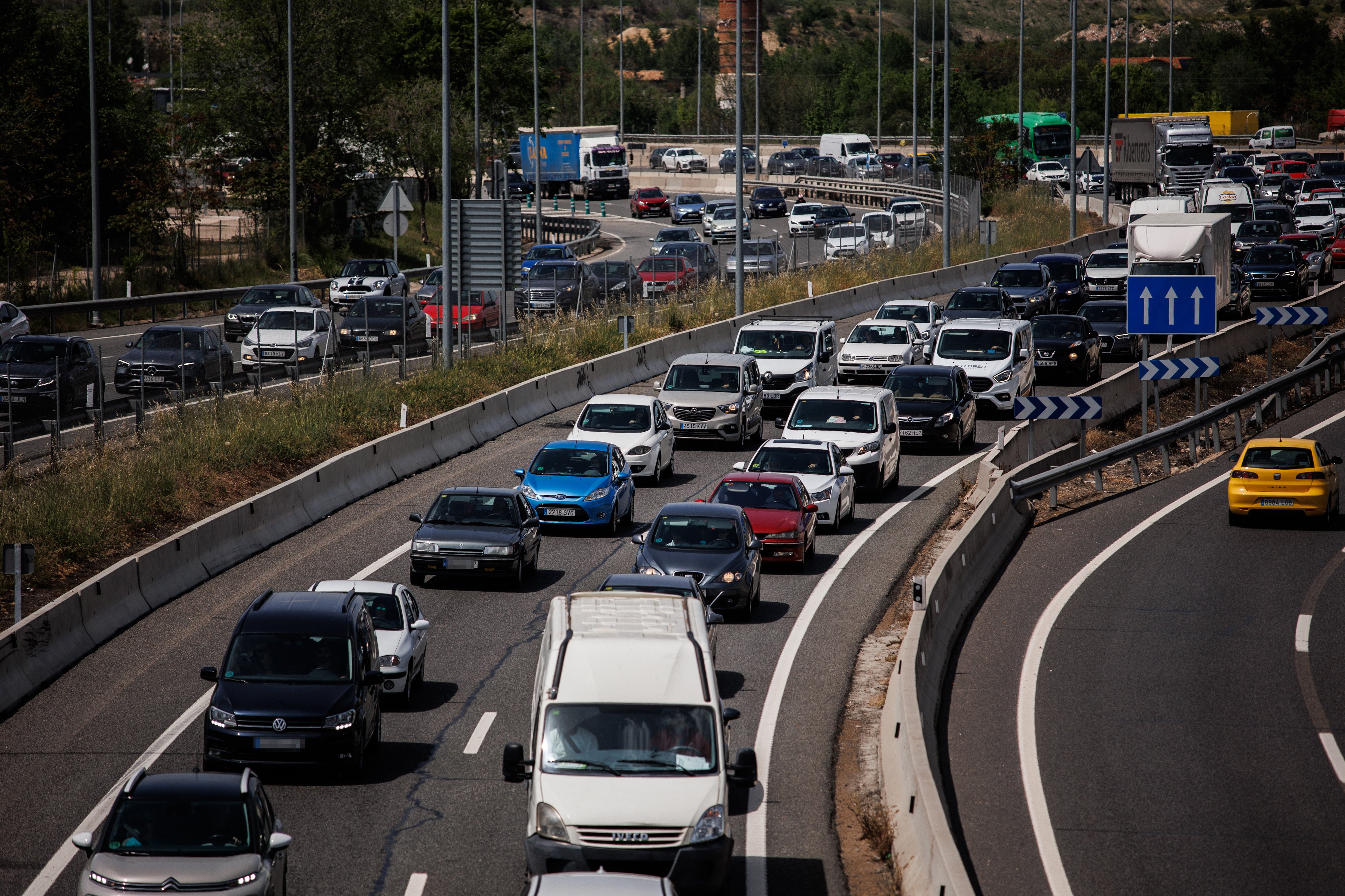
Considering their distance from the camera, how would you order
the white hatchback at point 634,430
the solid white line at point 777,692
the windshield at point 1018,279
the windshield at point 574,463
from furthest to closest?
the windshield at point 1018,279
the white hatchback at point 634,430
the windshield at point 574,463
the solid white line at point 777,692

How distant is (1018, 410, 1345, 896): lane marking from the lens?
497 inches

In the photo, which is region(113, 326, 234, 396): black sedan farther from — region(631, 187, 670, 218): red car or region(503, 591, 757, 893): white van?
region(631, 187, 670, 218): red car

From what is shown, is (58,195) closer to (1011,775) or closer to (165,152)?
(165,152)

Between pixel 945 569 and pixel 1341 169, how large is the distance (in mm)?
74533

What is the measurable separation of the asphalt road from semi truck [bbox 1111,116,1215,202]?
53.3 m

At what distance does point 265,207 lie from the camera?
65375mm

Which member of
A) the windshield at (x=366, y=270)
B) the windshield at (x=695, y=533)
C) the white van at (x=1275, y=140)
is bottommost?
the windshield at (x=695, y=533)

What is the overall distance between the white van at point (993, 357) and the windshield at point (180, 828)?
2433 centimetres

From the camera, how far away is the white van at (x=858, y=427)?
26312mm

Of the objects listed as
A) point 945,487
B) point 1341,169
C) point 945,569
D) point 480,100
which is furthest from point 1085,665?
point 1341,169

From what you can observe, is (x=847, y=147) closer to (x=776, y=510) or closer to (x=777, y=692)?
(x=776, y=510)

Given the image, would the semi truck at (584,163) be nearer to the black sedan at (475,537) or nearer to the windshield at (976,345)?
the windshield at (976,345)

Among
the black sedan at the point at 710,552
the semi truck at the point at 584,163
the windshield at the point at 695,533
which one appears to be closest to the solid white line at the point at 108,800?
the black sedan at the point at 710,552

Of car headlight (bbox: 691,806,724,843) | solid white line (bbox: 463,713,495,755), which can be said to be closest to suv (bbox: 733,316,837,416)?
solid white line (bbox: 463,713,495,755)
